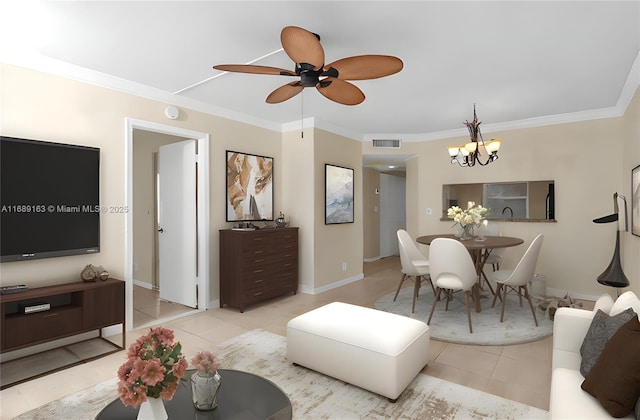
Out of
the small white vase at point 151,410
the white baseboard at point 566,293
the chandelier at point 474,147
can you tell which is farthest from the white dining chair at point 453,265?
the small white vase at point 151,410

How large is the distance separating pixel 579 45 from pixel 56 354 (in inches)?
196

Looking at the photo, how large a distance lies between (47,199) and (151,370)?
2.43 m

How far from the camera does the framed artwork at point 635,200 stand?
3381 millimetres

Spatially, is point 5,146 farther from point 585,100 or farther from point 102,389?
point 585,100

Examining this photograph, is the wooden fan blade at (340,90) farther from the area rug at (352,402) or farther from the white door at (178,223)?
the white door at (178,223)

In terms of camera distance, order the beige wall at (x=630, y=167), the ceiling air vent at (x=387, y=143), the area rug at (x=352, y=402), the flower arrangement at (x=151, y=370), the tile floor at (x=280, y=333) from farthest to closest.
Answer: the ceiling air vent at (x=387, y=143) < the beige wall at (x=630, y=167) < the tile floor at (x=280, y=333) < the area rug at (x=352, y=402) < the flower arrangement at (x=151, y=370)

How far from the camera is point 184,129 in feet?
13.5

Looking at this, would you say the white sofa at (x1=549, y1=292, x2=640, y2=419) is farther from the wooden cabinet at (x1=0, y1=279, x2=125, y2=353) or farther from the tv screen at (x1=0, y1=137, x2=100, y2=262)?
the tv screen at (x1=0, y1=137, x2=100, y2=262)

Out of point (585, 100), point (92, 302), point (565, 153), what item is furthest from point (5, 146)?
point (565, 153)

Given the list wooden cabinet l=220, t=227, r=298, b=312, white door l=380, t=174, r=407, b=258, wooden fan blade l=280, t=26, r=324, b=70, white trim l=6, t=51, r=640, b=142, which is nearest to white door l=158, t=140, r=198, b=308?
Result: wooden cabinet l=220, t=227, r=298, b=312

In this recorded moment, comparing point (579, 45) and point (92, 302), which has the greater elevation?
point (579, 45)

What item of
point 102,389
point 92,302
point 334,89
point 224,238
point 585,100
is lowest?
point 102,389

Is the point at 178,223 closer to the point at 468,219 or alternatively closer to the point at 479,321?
the point at 468,219

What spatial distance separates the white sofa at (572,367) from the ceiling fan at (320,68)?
1.84m
